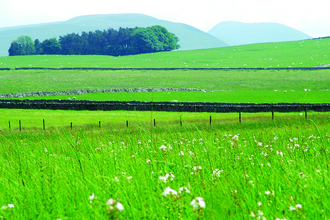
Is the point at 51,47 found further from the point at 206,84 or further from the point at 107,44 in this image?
the point at 206,84

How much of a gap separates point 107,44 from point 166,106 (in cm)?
12940

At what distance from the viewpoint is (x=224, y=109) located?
3972 centimetres

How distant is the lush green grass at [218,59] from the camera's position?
103 m

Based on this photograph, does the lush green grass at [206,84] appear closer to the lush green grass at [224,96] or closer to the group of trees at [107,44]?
the lush green grass at [224,96]

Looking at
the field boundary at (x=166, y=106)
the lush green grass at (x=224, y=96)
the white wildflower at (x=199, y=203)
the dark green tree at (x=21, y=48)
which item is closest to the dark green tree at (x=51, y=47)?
the dark green tree at (x=21, y=48)

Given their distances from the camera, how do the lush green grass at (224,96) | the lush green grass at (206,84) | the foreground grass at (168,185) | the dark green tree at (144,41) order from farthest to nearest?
the dark green tree at (144,41) → the lush green grass at (206,84) → the lush green grass at (224,96) → the foreground grass at (168,185)

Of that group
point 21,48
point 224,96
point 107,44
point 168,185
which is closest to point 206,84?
point 224,96

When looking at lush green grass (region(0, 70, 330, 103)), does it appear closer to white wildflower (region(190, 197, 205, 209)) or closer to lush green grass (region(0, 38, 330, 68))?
lush green grass (region(0, 38, 330, 68))

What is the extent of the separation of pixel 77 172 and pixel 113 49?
161 m

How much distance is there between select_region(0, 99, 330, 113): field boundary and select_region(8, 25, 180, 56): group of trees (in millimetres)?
112760

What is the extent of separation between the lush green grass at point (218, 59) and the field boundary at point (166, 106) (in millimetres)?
58617

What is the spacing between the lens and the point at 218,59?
11756 centimetres

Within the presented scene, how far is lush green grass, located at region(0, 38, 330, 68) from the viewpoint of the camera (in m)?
103

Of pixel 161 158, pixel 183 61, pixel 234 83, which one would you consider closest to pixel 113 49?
pixel 183 61
